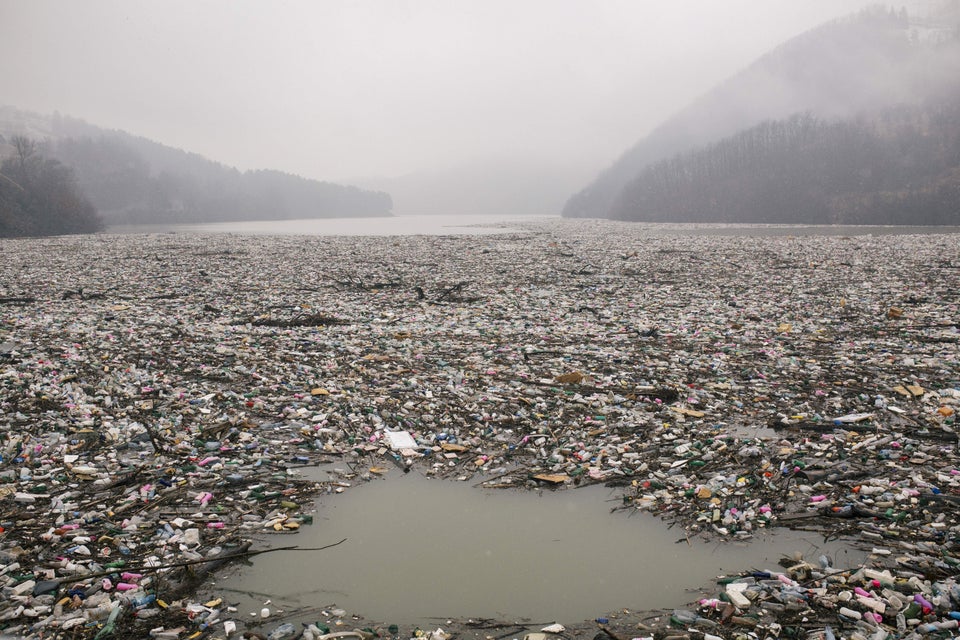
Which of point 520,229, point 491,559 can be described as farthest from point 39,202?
point 491,559

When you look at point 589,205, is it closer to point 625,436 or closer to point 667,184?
point 667,184

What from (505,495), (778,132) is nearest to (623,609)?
(505,495)

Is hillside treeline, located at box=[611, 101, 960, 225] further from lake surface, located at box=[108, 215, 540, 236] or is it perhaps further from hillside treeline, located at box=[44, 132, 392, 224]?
hillside treeline, located at box=[44, 132, 392, 224]

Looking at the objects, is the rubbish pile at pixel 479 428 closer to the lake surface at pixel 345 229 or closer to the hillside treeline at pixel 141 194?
the lake surface at pixel 345 229

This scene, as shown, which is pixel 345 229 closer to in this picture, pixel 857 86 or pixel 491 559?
pixel 491 559

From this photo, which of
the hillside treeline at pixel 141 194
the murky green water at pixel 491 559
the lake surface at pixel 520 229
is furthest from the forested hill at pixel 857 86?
the murky green water at pixel 491 559

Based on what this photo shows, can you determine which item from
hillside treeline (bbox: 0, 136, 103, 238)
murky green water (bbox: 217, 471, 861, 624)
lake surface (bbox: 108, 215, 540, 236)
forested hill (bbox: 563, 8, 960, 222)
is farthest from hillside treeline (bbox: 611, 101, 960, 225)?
hillside treeline (bbox: 0, 136, 103, 238)
